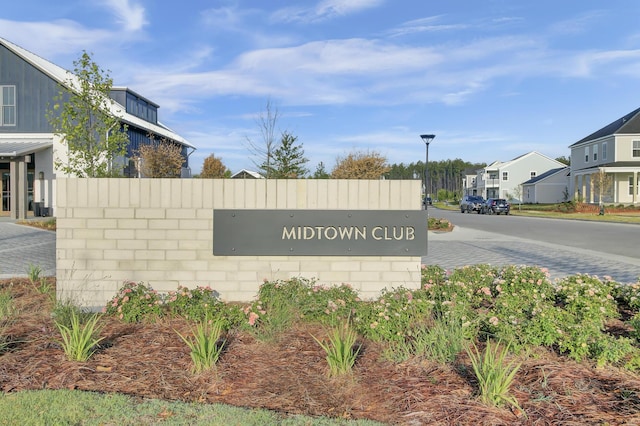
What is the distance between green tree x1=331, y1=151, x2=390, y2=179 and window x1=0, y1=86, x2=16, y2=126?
19100 mm

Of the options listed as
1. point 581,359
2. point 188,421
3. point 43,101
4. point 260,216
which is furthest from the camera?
point 43,101

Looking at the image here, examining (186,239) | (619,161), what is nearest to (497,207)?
(619,161)

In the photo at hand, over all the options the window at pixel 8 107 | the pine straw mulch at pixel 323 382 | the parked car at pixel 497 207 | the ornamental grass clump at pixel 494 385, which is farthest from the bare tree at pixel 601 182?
the window at pixel 8 107

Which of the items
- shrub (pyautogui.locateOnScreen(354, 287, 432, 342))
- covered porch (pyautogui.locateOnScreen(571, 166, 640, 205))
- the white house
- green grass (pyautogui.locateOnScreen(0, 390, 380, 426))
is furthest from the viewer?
the white house

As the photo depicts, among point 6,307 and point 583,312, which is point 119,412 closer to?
point 6,307

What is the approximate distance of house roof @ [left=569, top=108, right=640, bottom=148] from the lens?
140 feet

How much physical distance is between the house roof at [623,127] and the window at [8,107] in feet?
156

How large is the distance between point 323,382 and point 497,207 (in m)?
42.4

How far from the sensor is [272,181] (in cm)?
591

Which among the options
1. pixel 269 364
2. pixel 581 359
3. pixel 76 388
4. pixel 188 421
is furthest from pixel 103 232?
pixel 581 359

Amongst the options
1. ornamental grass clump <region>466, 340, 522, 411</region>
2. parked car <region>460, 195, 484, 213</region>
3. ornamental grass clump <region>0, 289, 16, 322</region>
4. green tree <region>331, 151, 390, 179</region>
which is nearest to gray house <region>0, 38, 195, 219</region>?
green tree <region>331, 151, 390, 179</region>

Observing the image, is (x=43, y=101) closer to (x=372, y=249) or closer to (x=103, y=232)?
(x=103, y=232)

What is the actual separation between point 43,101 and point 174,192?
2547 centimetres

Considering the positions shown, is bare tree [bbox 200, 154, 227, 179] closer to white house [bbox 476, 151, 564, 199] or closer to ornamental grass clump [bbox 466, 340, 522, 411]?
ornamental grass clump [bbox 466, 340, 522, 411]
